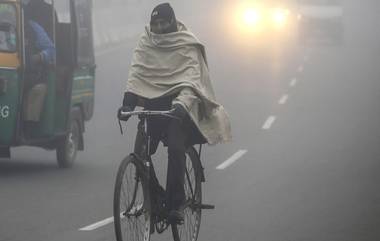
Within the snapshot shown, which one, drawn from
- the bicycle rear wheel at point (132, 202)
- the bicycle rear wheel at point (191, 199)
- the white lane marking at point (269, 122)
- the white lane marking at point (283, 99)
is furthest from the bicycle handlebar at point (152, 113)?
the white lane marking at point (283, 99)

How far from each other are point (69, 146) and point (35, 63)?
1514 millimetres

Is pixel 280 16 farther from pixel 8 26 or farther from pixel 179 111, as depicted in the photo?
pixel 179 111

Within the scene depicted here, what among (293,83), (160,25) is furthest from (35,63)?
(293,83)

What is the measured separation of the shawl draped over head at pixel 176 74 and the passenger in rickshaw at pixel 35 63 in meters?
4.89

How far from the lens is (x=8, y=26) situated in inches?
526

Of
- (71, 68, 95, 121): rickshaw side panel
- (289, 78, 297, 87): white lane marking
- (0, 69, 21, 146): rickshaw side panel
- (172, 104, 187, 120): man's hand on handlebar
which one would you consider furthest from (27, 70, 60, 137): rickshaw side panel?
(289, 78, 297, 87): white lane marking

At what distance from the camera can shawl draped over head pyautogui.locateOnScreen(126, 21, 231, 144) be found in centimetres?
852

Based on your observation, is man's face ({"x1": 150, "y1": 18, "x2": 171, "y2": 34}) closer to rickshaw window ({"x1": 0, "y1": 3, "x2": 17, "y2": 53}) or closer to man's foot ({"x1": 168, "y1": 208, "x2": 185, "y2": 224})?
man's foot ({"x1": 168, "y1": 208, "x2": 185, "y2": 224})

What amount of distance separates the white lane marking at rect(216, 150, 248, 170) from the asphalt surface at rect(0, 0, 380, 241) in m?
0.06

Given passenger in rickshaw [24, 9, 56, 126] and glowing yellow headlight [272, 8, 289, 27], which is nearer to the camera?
passenger in rickshaw [24, 9, 56, 126]

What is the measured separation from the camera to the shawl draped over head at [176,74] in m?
8.52

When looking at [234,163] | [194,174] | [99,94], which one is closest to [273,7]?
[99,94]

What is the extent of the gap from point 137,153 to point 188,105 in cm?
49

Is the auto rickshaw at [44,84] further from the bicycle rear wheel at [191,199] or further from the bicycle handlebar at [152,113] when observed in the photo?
the bicycle handlebar at [152,113]
